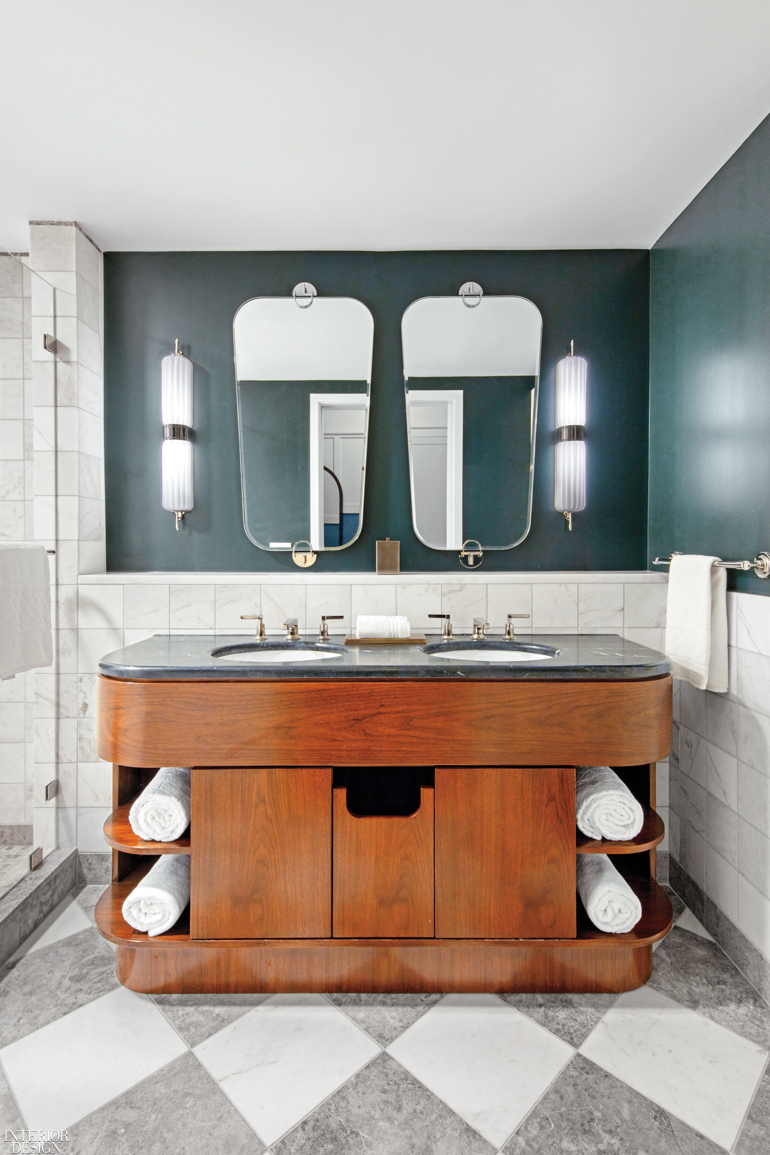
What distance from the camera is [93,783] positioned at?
87.9 inches

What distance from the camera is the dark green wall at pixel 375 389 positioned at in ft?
7.74

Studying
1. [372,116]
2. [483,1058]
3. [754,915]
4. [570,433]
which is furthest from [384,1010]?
[372,116]

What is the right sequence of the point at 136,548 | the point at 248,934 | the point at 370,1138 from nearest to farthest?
the point at 370,1138, the point at 248,934, the point at 136,548

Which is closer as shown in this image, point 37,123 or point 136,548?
point 37,123

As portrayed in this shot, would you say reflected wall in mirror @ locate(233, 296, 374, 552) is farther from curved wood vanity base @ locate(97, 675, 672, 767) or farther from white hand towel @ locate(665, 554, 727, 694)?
white hand towel @ locate(665, 554, 727, 694)

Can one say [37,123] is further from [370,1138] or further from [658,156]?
[370,1138]

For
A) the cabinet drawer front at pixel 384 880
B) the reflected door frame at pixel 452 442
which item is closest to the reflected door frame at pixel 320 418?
the reflected door frame at pixel 452 442

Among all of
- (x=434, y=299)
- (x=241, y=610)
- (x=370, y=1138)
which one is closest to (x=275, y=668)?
(x=241, y=610)

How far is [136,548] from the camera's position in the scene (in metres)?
2.41

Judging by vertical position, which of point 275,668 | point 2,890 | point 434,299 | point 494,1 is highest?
point 494,1

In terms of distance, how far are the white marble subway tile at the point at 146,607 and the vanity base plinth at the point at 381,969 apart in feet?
3.40

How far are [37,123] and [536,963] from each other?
267 cm

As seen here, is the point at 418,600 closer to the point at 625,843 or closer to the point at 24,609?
the point at 625,843

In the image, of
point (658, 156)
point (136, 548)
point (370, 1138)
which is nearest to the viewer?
point (370, 1138)
